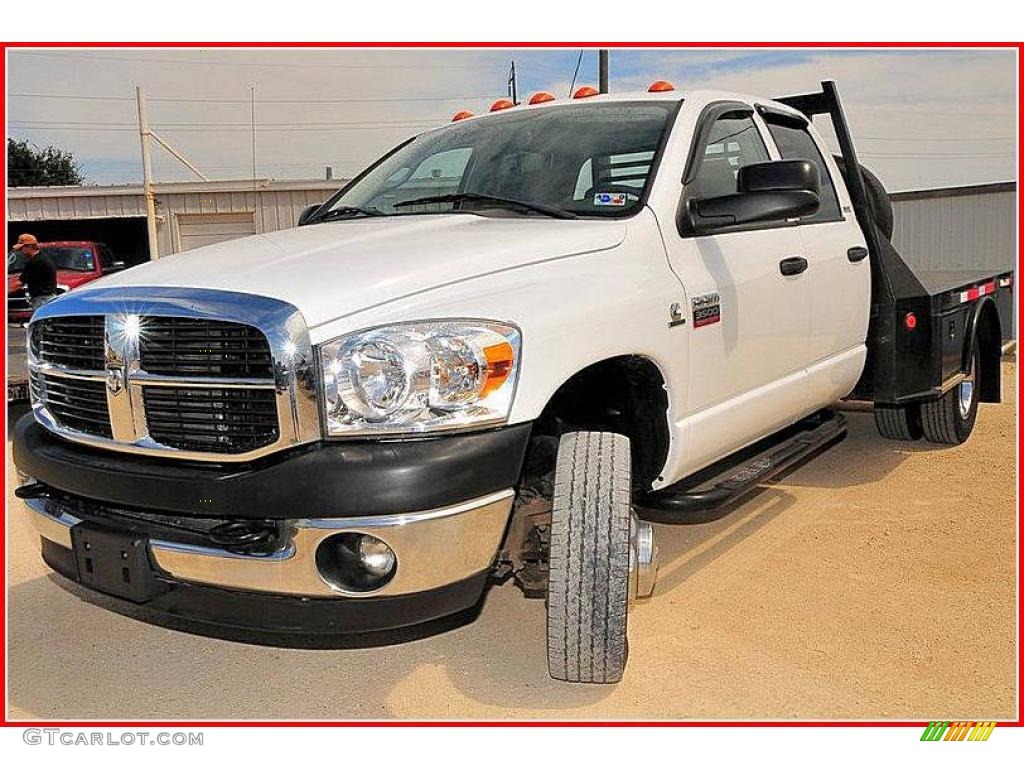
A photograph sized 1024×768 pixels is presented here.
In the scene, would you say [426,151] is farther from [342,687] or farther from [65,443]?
[342,687]

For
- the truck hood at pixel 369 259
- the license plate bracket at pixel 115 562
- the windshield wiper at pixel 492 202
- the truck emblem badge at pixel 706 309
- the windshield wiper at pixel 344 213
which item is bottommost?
the license plate bracket at pixel 115 562

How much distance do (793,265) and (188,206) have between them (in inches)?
770

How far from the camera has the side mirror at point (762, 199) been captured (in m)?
3.72

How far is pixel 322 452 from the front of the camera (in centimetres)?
275

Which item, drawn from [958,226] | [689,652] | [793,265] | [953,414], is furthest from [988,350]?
[958,226]

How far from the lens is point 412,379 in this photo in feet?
9.11

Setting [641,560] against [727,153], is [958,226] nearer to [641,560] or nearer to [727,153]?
[727,153]

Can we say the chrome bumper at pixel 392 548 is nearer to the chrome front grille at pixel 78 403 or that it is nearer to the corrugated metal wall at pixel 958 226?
the chrome front grille at pixel 78 403

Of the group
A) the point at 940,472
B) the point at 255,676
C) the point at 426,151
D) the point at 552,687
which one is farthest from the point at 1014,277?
the point at 255,676

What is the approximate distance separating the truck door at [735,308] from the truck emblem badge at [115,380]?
6.12 ft

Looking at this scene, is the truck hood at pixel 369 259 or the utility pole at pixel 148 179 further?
the utility pole at pixel 148 179

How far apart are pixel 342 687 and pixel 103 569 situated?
2.91 ft

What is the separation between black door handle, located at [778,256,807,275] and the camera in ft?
14.2

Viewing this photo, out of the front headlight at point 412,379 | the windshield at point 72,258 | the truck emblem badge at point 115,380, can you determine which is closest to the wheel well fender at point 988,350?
the front headlight at point 412,379
